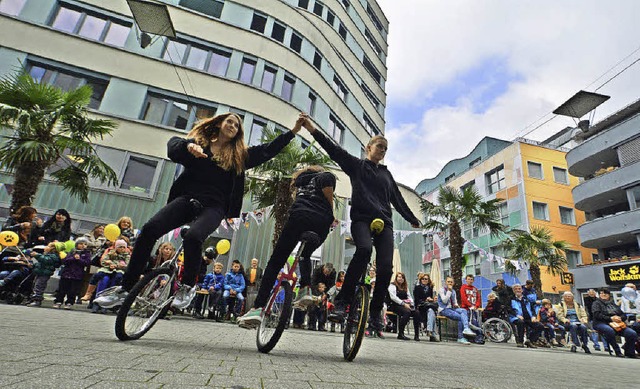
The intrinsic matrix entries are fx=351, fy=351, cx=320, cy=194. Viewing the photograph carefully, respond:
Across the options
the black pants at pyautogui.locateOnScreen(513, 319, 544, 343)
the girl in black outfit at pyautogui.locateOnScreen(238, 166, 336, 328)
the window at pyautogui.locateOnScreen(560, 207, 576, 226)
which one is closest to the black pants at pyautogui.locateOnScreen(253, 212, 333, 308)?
the girl in black outfit at pyautogui.locateOnScreen(238, 166, 336, 328)

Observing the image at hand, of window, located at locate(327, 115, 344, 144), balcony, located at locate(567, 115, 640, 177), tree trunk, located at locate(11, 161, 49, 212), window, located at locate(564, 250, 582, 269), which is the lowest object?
tree trunk, located at locate(11, 161, 49, 212)

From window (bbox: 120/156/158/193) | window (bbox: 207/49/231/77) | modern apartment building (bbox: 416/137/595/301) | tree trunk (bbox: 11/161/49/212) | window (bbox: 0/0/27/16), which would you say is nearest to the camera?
tree trunk (bbox: 11/161/49/212)

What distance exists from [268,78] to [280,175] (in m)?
8.51

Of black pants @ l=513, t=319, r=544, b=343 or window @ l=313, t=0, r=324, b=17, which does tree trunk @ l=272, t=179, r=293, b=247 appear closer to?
black pants @ l=513, t=319, r=544, b=343

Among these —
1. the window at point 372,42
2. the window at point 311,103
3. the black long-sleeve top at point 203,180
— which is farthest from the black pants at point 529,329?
the window at point 372,42

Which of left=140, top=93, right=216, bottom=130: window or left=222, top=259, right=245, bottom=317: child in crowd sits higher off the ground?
left=140, top=93, right=216, bottom=130: window

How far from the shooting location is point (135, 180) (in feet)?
48.5

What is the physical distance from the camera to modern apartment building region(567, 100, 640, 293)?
21.5 meters

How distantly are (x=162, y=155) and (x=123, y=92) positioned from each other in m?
3.37

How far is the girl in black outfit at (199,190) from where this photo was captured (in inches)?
123

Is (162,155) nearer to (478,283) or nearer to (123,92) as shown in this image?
(123,92)

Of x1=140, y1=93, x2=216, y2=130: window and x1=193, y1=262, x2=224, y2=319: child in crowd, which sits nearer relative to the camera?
x1=193, y1=262, x2=224, y2=319: child in crowd

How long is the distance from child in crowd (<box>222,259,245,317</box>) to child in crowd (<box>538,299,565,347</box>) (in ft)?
34.6

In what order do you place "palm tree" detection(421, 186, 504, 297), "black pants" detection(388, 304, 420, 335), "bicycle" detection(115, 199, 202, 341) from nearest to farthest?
"bicycle" detection(115, 199, 202, 341) → "black pants" detection(388, 304, 420, 335) → "palm tree" detection(421, 186, 504, 297)
